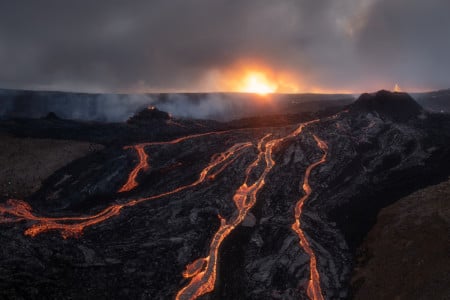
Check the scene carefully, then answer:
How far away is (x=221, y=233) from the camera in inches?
1980

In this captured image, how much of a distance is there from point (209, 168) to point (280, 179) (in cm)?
1227

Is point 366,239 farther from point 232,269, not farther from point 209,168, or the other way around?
point 209,168

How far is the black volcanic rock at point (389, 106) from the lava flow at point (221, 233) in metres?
33.1

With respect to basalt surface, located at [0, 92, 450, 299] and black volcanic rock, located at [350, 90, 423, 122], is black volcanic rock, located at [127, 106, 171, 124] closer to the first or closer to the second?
basalt surface, located at [0, 92, 450, 299]

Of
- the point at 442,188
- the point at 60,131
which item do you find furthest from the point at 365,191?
the point at 60,131

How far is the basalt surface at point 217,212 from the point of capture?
40.3 meters

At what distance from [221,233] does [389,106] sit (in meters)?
67.0

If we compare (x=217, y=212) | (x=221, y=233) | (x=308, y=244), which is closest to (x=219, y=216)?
(x=217, y=212)

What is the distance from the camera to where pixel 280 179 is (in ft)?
214

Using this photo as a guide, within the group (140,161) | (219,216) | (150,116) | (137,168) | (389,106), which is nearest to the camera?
(219,216)

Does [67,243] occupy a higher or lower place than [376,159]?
lower

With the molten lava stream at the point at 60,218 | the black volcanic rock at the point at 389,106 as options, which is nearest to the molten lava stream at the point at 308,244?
the molten lava stream at the point at 60,218

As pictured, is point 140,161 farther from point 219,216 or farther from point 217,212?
point 219,216

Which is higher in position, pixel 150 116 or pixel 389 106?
pixel 389 106
